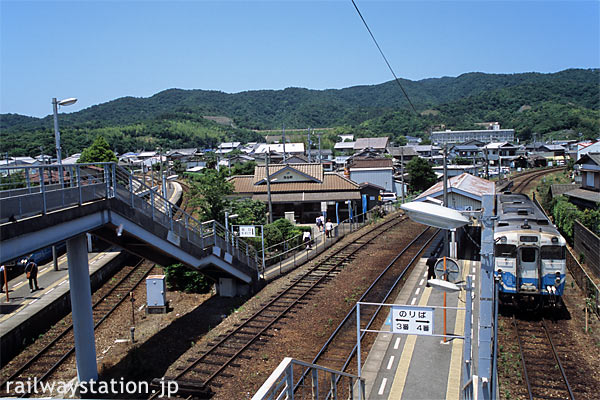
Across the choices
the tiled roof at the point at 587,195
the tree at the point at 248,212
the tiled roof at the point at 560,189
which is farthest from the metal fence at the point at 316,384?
the tiled roof at the point at 560,189

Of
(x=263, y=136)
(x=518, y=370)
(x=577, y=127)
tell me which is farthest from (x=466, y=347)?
(x=263, y=136)

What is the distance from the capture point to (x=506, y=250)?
13648 millimetres

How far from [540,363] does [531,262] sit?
3338mm

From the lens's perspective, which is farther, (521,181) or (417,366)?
(521,181)

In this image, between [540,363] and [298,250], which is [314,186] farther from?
[540,363]

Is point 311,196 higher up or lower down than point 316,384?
higher up

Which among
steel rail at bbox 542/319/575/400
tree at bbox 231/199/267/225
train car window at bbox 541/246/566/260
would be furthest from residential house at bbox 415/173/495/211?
steel rail at bbox 542/319/575/400

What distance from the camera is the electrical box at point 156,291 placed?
15334mm

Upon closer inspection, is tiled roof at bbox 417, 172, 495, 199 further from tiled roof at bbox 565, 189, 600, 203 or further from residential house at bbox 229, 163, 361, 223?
residential house at bbox 229, 163, 361, 223

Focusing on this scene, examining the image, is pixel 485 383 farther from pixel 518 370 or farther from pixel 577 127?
pixel 577 127

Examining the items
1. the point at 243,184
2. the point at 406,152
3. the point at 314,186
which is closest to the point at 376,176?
the point at 314,186

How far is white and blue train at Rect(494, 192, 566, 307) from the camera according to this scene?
524 inches

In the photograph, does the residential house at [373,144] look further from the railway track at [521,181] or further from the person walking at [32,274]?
the person walking at [32,274]

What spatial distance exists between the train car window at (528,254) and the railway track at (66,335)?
12277mm
